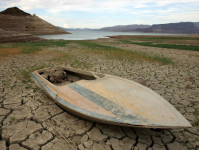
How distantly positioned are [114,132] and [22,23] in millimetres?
59937

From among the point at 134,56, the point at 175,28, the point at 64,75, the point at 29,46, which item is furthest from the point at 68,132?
the point at 175,28

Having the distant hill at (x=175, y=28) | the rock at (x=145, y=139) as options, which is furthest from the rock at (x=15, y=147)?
the distant hill at (x=175, y=28)

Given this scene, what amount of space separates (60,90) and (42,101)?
779 millimetres

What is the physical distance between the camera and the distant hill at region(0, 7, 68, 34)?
145 ft

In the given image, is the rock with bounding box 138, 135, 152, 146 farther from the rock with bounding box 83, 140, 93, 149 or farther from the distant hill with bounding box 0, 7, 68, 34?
the distant hill with bounding box 0, 7, 68, 34

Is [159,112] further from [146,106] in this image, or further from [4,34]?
[4,34]

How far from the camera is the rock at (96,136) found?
85.9 inches

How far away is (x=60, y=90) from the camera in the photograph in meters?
2.98

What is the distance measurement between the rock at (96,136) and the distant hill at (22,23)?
50.5m

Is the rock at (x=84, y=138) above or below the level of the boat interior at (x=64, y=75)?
below

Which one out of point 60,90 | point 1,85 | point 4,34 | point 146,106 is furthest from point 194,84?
point 4,34

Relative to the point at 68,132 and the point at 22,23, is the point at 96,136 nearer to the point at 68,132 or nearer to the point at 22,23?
the point at 68,132

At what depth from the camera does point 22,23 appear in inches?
1959

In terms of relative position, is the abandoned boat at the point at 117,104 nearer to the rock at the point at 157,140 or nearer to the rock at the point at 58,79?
the rock at the point at 157,140
